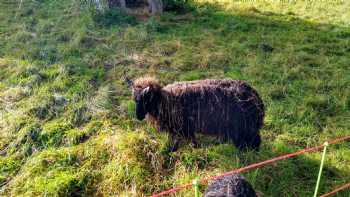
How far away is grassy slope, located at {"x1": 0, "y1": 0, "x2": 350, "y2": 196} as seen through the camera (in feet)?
13.9

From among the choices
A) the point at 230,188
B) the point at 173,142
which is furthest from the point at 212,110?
the point at 230,188

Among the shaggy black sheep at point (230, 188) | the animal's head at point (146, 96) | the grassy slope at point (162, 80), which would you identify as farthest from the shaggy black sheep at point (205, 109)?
the shaggy black sheep at point (230, 188)

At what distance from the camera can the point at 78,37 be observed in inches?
309

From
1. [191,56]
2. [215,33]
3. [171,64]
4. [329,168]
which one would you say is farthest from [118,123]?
[215,33]

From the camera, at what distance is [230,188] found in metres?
3.21

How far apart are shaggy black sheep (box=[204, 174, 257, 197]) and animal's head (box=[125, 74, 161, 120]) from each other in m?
1.64

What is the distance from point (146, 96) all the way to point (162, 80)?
5.81ft

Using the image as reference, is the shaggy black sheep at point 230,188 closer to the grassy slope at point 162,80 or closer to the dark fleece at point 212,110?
the grassy slope at point 162,80

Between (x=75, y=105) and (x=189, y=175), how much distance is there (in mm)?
2591

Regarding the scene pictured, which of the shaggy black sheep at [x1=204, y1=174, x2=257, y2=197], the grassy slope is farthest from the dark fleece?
the shaggy black sheep at [x1=204, y1=174, x2=257, y2=197]

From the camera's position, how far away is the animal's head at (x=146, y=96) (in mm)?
4551

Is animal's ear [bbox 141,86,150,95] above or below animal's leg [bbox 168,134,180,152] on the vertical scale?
above

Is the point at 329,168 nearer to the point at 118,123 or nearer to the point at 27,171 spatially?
the point at 118,123

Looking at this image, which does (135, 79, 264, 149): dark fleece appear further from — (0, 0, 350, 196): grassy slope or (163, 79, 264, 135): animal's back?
(0, 0, 350, 196): grassy slope
